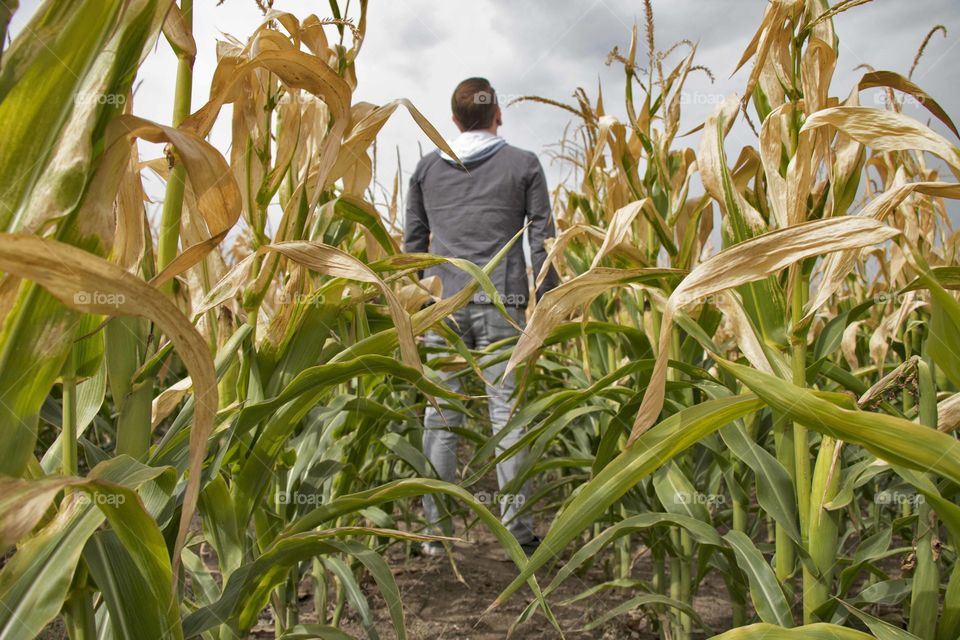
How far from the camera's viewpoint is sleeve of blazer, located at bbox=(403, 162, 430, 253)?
269 centimetres

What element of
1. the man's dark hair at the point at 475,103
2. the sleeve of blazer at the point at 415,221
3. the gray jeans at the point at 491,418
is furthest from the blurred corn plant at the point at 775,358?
the sleeve of blazer at the point at 415,221

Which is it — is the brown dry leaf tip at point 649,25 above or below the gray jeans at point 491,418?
above

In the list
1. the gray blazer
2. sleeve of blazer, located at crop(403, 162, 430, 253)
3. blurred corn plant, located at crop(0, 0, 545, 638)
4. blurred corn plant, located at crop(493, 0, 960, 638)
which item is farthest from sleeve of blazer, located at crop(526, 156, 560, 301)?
blurred corn plant, located at crop(0, 0, 545, 638)

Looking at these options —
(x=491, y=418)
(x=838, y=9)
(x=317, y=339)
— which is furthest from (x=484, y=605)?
(x=838, y=9)

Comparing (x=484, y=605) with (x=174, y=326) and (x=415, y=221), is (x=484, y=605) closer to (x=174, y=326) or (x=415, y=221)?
(x=415, y=221)

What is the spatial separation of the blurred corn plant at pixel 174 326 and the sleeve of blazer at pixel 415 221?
4.78ft

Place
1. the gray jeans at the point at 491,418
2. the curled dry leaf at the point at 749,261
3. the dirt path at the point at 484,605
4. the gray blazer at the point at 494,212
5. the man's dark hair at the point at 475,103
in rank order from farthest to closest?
the man's dark hair at the point at 475,103 < the gray blazer at the point at 494,212 < the gray jeans at the point at 491,418 < the dirt path at the point at 484,605 < the curled dry leaf at the point at 749,261

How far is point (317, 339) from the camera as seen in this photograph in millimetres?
969

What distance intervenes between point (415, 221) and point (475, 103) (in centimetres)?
52

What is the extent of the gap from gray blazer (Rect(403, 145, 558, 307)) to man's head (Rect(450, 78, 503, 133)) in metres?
0.18

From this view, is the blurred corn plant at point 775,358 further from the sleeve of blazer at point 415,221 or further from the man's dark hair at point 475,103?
the sleeve of blazer at point 415,221

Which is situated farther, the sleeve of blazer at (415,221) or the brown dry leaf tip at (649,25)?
the sleeve of blazer at (415,221)

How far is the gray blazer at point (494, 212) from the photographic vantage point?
2506 millimetres

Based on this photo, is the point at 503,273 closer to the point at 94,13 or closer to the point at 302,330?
the point at 302,330
